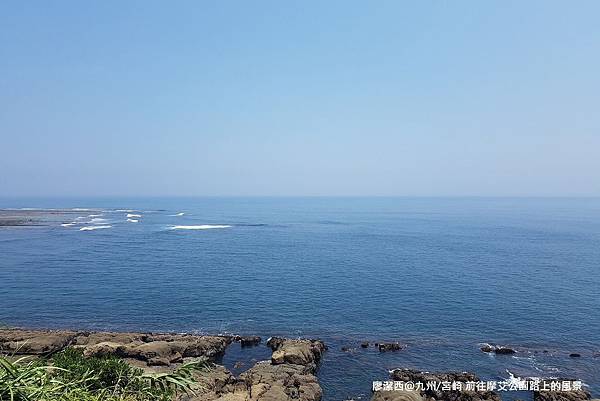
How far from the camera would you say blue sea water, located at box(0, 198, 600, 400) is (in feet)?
173

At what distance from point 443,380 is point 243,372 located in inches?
872

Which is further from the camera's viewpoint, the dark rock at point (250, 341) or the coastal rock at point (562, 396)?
the dark rock at point (250, 341)

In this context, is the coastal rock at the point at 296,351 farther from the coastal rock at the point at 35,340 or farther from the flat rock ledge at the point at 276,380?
the coastal rock at the point at 35,340

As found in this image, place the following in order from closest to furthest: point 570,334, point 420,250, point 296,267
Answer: point 570,334
point 296,267
point 420,250

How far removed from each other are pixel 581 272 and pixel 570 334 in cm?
4227

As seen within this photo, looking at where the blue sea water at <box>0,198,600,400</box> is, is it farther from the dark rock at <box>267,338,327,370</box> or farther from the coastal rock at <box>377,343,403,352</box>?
the dark rock at <box>267,338,327,370</box>

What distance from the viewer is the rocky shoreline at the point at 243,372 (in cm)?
4003

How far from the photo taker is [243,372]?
47.4 metres

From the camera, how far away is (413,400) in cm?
3756

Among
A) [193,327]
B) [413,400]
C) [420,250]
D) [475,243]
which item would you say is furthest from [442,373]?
[475,243]

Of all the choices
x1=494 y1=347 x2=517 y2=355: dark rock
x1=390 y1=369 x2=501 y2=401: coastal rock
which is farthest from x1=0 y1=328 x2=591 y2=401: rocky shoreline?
x1=494 y1=347 x2=517 y2=355: dark rock

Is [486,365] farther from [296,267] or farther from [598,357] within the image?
[296,267]

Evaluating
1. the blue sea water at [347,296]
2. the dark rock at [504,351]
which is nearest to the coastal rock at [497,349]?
the dark rock at [504,351]

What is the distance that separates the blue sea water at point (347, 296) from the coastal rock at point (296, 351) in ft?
5.83
